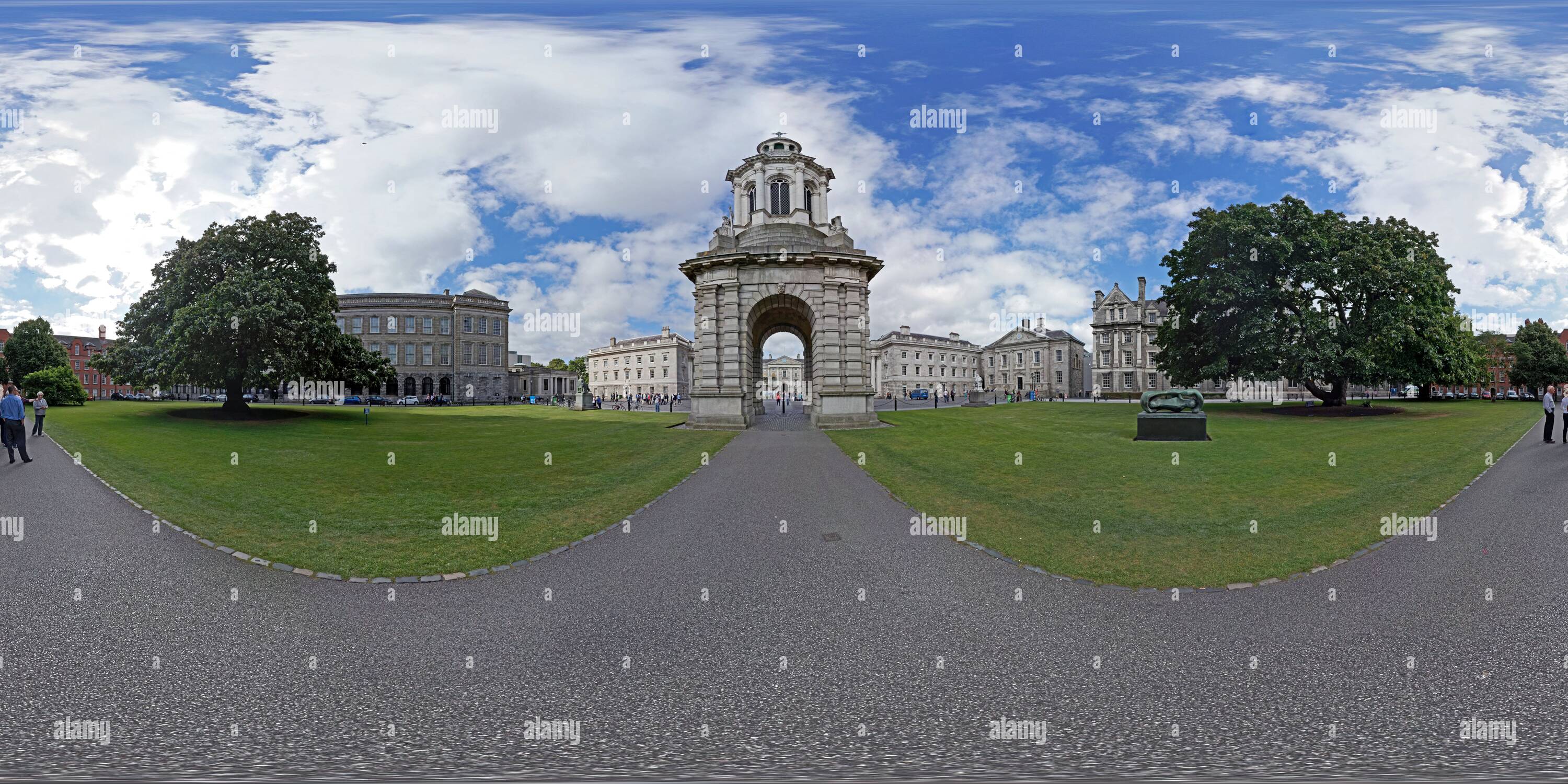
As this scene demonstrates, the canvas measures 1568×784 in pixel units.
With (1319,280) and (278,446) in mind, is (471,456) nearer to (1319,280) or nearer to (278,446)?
(278,446)

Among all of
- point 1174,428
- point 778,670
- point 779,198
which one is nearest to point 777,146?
point 779,198

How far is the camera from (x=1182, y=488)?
13625 mm

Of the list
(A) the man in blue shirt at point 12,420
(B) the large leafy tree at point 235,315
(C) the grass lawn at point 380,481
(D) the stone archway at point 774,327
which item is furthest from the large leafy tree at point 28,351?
(D) the stone archway at point 774,327

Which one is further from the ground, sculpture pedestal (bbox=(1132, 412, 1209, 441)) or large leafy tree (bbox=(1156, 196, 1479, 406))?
large leafy tree (bbox=(1156, 196, 1479, 406))

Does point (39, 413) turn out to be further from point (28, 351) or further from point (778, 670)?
point (28, 351)

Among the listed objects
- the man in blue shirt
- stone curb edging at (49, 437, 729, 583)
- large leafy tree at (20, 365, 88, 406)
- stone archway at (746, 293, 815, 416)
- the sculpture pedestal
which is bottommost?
stone curb edging at (49, 437, 729, 583)

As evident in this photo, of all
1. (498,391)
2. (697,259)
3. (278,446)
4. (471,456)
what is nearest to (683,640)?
(471,456)

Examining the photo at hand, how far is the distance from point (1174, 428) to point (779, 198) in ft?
87.1

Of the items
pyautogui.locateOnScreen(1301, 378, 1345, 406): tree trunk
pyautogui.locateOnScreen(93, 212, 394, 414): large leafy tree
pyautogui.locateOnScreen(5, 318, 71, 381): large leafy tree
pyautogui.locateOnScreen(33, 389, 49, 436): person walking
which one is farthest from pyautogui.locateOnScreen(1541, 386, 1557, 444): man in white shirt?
pyautogui.locateOnScreen(5, 318, 71, 381): large leafy tree

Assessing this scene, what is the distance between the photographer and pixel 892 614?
6.42m

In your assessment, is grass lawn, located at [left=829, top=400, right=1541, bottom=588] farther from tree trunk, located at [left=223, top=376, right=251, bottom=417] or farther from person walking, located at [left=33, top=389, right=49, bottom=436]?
tree trunk, located at [left=223, top=376, right=251, bottom=417]

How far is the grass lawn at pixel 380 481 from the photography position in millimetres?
9125

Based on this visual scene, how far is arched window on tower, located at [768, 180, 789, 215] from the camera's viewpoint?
40.9 m

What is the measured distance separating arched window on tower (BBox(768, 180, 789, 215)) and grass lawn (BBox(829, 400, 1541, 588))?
1840 centimetres
